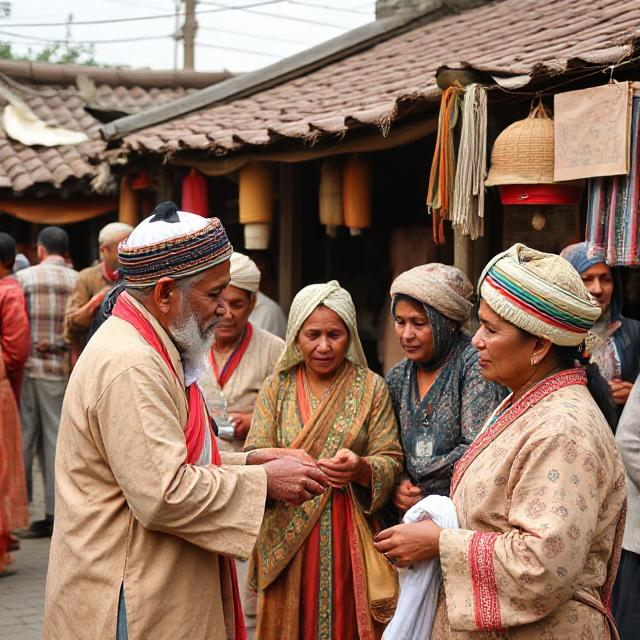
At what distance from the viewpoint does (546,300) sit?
8.90ft

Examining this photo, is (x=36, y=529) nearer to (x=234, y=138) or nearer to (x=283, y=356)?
(x=234, y=138)

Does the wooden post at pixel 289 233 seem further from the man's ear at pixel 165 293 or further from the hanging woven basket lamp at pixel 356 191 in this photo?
the man's ear at pixel 165 293

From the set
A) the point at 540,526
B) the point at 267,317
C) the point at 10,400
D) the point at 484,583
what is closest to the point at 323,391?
the point at 484,583

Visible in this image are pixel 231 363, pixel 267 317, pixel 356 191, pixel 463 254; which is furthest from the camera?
pixel 267 317

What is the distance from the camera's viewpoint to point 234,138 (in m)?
6.75

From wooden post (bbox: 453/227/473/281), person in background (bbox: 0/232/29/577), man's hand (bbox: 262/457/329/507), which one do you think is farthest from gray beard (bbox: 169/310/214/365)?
person in background (bbox: 0/232/29/577)

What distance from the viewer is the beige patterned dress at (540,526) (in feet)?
8.34

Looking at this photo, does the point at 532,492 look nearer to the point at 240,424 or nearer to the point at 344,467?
the point at 344,467

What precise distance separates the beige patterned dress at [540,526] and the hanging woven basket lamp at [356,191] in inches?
156

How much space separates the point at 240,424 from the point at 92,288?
3.05 meters

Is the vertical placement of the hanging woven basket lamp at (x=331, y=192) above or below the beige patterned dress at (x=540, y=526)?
above

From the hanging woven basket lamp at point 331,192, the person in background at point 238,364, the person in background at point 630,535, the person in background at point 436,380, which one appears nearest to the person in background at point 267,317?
the hanging woven basket lamp at point 331,192

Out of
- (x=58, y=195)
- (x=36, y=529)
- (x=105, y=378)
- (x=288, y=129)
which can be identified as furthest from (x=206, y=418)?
(x=58, y=195)

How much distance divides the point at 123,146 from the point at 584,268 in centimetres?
481
